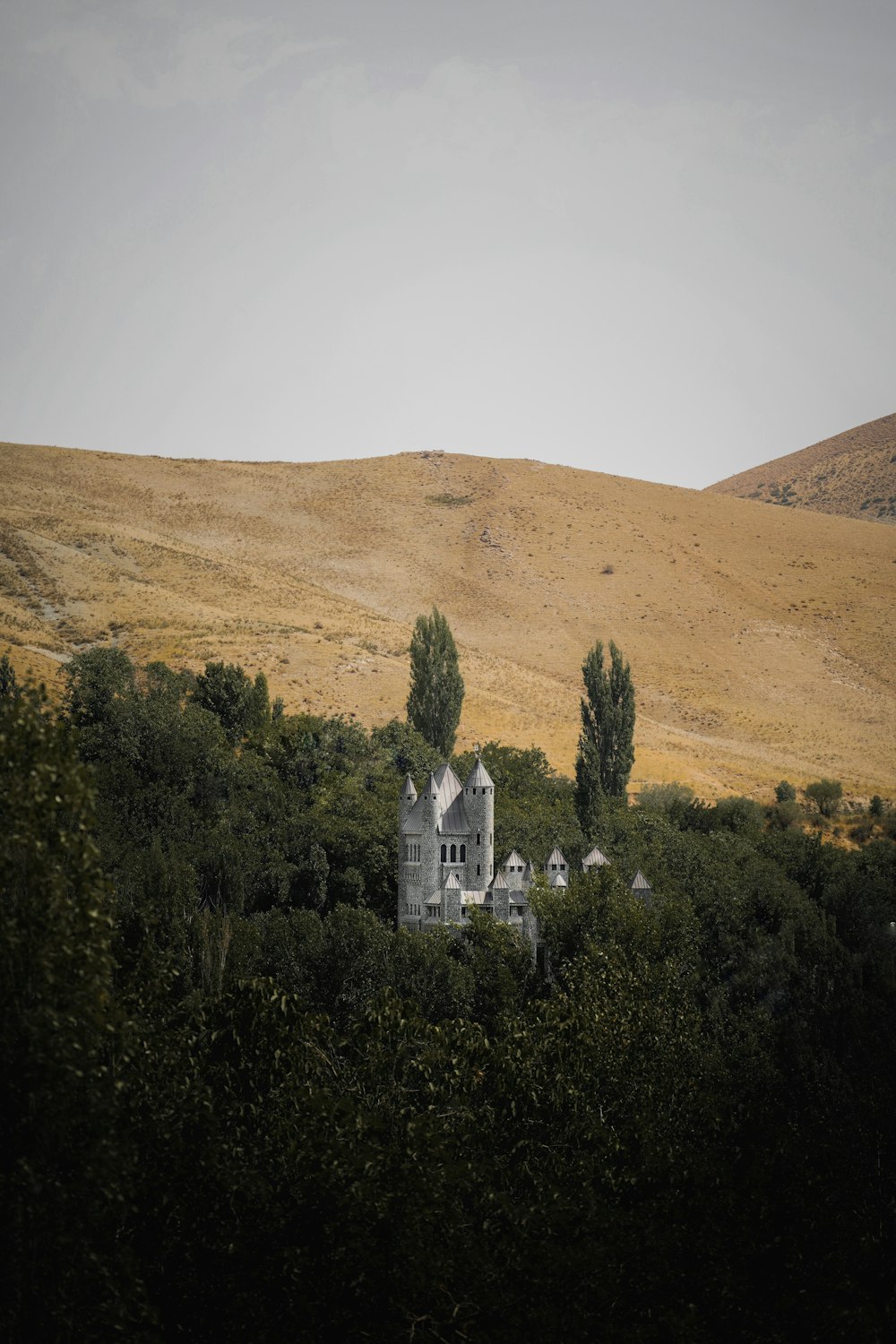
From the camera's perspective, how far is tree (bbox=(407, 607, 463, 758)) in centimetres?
8556

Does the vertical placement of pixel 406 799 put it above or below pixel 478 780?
below

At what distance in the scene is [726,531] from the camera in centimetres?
18262

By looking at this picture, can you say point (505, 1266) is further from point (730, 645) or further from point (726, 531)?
point (726, 531)

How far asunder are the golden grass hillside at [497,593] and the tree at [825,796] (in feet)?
14.6

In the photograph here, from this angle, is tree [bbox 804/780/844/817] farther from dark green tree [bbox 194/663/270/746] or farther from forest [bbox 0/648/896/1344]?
dark green tree [bbox 194/663/270/746]

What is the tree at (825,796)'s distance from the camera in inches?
4065

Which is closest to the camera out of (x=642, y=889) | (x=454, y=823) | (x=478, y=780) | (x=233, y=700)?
(x=478, y=780)

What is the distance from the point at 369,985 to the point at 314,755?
30.8 metres

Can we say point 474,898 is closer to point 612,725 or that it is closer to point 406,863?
point 406,863

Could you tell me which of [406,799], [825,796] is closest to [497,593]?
[825,796]

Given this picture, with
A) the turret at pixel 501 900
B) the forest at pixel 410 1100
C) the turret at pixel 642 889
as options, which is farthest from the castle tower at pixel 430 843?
the turret at pixel 642 889

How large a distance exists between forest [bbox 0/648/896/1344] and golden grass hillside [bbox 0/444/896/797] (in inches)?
1980

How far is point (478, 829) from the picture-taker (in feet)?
171

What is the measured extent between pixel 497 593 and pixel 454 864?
10981 centimetres
